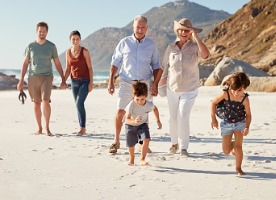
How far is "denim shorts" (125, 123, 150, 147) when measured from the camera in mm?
5512

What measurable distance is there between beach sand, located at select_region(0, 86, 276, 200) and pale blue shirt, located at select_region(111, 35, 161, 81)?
1.14 m

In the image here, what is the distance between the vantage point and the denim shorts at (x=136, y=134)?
551cm

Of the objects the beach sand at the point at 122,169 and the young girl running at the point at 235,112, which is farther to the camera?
the young girl running at the point at 235,112

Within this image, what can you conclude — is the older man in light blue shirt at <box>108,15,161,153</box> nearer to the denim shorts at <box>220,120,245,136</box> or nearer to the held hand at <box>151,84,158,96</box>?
the held hand at <box>151,84,158,96</box>

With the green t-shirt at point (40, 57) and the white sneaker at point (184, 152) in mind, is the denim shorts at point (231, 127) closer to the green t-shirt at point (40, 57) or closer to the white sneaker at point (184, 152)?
the white sneaker at point (184, 152)

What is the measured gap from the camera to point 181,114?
6188 mm

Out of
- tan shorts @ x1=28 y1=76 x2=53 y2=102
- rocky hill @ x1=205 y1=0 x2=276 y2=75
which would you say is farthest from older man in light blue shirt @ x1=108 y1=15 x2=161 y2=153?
rocky hill @ x1=205 y1=0 x2=276 y2=75

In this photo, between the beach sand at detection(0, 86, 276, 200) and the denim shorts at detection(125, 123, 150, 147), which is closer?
the beach sand at detection(0, 86, 276, 200)

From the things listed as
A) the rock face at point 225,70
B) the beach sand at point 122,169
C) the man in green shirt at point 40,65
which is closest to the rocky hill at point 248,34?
the rock face at point 225,70

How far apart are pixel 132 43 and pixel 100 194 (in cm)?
287

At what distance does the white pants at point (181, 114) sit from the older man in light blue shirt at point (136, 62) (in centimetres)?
31

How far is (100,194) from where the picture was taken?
409 cm

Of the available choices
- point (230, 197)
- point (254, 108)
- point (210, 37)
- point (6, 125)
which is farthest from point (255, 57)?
point (230, 197)

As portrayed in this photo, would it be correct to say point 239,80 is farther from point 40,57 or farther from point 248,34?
point 248,34
